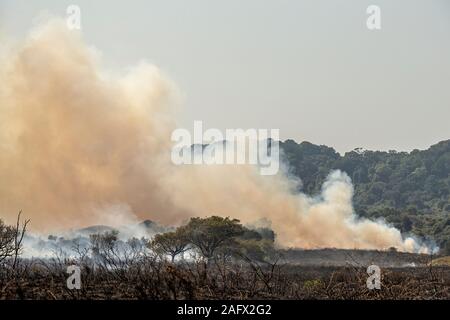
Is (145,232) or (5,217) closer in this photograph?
(5,217)

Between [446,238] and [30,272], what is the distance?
354ft

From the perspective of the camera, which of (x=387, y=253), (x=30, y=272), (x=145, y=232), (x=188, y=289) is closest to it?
(x=188, y=289)

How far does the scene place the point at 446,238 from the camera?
406 ft

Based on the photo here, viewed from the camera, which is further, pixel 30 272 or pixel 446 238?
pixel 446 238

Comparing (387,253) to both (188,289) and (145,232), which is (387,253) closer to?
(145,232)

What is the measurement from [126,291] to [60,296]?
158 centimetres
